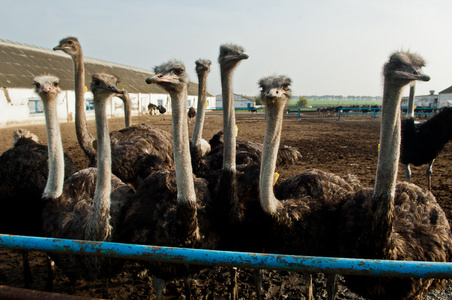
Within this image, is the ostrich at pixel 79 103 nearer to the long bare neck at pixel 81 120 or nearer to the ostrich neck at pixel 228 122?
the long bare neck at pixel 81 120

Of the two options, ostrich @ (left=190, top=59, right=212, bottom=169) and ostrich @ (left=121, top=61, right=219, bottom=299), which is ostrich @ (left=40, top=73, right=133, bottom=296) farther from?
ostrich @ (left=190, top=59, right=212, bottom=169)

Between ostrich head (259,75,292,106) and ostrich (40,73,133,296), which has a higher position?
ostrich head (259,75,292,106)

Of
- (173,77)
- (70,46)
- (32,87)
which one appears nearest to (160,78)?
(173,77)

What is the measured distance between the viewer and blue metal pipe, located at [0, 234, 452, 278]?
4.07 feet

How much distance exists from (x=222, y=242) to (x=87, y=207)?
3.74ft

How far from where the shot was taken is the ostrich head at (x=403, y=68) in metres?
2.17

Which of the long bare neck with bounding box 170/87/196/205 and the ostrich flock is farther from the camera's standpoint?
the long bare neck with bounding box 170/87/196/205

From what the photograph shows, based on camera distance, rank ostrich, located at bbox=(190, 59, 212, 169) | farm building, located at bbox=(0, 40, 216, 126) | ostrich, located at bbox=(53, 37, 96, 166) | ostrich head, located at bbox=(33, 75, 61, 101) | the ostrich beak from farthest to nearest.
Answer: farm building, located at bbox=(0, 40, 216, 126), ostrich, located at bbox=(53, 37, 96, 166), ostrich, located at bbox=(190, 59, 212, 169), ostrich head, located at bbox=(33, 75, 61, 101), the ostrich beak

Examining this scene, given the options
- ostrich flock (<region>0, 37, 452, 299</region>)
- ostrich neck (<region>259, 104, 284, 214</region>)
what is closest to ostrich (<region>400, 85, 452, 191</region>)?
ostrich flock (<region>0, 37, 452, 299</region>)

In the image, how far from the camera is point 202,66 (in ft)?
14.5

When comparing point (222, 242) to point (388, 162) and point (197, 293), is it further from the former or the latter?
point (388, 162)

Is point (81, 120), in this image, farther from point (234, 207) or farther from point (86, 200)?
point (234, 207)

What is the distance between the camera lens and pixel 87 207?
2.86 m

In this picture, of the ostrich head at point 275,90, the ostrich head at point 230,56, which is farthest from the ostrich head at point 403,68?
the ostrich head at point 230,56
